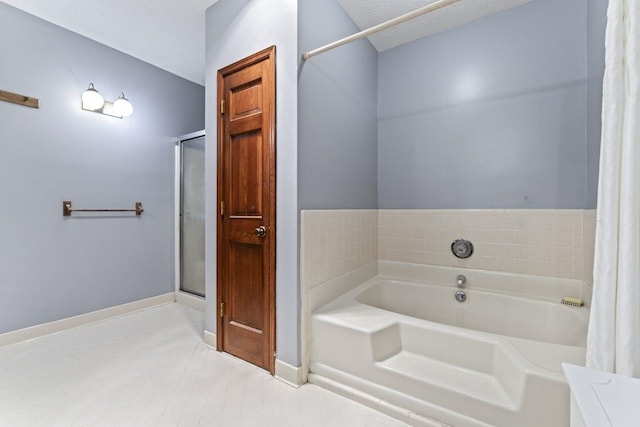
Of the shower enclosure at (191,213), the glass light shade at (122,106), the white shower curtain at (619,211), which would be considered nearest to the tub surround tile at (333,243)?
the white shower curtain at (619,211)

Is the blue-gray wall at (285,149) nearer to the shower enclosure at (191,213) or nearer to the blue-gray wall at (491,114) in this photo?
the blue-gray wall at (491,114)

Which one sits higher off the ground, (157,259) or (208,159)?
(208,159)

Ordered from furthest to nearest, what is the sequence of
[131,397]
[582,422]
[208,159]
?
[208,159], [131,397], [582,422]

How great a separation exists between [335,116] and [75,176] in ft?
7.39

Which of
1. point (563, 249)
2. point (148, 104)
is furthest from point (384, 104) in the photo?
point (148, 104)

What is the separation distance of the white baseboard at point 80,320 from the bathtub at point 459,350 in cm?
203

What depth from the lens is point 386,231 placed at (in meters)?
2.50

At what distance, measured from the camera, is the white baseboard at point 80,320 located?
2.03 meters

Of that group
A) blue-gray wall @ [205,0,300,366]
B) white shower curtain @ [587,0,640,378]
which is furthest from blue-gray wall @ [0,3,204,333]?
white shower curtain @ [587,0,640,378]

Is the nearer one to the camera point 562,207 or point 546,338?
point 546,338

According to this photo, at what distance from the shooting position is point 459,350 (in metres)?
1.38

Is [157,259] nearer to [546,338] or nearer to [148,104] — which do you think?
[148,104]

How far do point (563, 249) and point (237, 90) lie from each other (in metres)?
2.43

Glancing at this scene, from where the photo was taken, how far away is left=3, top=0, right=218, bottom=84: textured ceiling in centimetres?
205
